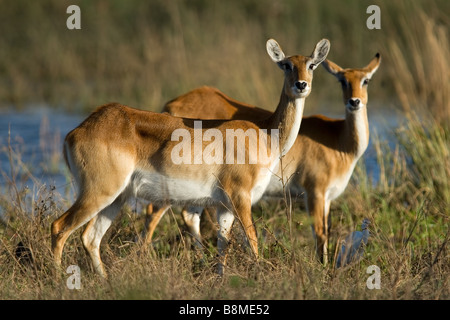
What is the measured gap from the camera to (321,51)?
6.59m

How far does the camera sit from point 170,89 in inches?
550

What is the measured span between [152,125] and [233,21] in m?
9.77

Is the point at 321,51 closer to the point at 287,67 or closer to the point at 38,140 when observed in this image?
the point at 287,67

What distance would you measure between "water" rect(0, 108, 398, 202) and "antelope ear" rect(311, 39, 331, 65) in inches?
127

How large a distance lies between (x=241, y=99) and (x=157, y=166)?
18.8 feet

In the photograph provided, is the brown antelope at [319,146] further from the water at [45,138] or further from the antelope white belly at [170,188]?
the water at [45,138]

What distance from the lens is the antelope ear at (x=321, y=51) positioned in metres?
6.50

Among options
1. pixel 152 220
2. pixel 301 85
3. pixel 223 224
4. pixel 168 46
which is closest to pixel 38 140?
pixel 168 46

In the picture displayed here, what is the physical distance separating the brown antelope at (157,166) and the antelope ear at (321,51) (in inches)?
0.4

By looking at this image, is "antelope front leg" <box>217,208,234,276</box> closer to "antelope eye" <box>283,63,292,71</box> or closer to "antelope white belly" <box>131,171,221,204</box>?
"antelope white belly" <box>131,171,221,204</box>

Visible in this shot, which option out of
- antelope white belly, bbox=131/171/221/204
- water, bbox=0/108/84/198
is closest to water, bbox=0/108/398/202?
water, bbox=0/108/84/198
